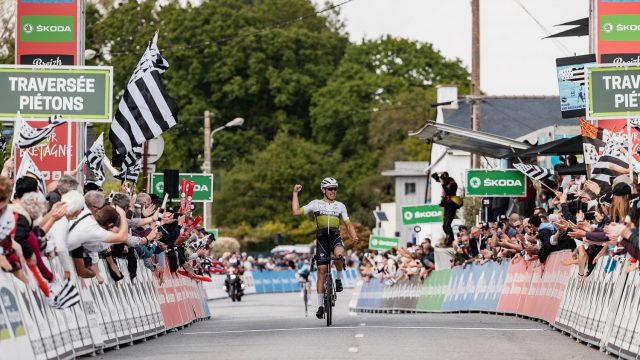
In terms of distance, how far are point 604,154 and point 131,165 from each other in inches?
317

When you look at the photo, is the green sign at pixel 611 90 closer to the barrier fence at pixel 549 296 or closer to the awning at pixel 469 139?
the barrier fence at pixel 549 296

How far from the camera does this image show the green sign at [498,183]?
3675 centimetres

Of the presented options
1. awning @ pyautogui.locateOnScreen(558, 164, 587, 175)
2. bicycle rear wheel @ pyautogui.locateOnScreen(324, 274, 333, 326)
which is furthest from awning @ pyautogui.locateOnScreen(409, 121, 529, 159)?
bicycle rear wheel @ pyautogui.locateOnScreen(324, 274, 333, 326)

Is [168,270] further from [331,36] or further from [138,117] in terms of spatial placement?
[331,36]

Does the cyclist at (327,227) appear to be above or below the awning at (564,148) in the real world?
below

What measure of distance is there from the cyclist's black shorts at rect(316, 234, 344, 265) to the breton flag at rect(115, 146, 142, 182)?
15.1ft

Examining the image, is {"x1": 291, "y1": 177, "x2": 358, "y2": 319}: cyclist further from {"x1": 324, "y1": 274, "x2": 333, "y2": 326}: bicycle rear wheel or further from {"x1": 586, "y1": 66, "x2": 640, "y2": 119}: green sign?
{"x1": 586, "y1": 66, "x2": 640, "y2": 119}: green sign

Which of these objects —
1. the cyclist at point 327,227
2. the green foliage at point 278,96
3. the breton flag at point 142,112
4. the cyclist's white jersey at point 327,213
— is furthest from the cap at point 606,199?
the green foliage at point 278,96

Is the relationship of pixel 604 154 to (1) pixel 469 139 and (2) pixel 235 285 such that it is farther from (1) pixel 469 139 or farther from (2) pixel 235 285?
(2) pixel 235 285

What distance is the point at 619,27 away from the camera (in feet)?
87.1

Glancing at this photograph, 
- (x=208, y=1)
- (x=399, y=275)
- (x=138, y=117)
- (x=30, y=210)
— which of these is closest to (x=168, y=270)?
(x=138, y=117)

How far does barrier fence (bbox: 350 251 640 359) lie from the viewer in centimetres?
1686

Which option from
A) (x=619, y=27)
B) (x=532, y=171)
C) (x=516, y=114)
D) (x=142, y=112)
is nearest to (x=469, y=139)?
(x=532, y=171)

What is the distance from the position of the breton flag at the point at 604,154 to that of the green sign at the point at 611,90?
36 centimetres
